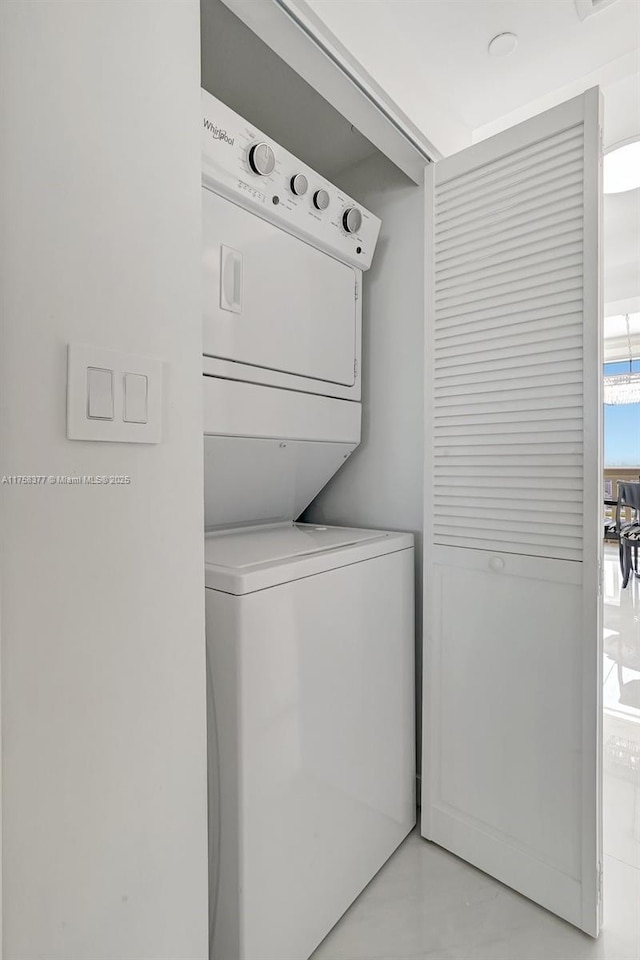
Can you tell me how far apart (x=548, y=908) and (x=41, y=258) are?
1.98 metres

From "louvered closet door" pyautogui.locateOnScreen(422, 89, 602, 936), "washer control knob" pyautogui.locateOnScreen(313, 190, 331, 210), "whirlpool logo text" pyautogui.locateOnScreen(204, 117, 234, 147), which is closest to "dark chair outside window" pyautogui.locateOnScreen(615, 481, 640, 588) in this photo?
"louvered closet door" pyautogui.locateOnScreen(422, 89, 602, 936)

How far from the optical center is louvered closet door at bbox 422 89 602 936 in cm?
135

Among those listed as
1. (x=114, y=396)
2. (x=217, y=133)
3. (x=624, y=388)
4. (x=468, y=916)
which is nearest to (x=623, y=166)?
(x=217, y=133)

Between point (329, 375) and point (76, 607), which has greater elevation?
point (329, 375)

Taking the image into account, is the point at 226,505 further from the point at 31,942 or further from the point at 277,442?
the point at 31,942

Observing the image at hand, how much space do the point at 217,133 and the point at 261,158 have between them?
0.13m

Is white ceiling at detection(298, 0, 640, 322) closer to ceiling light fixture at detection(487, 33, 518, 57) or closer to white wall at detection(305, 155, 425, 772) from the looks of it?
ceiling light fixture at detection(487, 33, 518, 57)

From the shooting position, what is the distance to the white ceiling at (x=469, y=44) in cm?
135

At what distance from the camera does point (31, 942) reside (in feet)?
2.43

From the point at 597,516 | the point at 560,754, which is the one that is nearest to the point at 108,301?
the point at 597,516

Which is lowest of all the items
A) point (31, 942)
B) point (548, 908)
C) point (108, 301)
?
point (548, 908)

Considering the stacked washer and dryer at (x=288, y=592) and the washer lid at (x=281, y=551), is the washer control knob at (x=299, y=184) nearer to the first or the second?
the stacked washer and dryer at (x=288, y=592)

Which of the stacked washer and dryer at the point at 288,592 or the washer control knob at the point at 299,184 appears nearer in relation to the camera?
the stacked washer and dryer at the point at 288,592

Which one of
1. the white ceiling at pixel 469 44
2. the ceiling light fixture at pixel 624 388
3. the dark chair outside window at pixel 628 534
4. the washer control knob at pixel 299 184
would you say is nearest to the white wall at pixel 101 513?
the washer control knob at pixel 299 184
